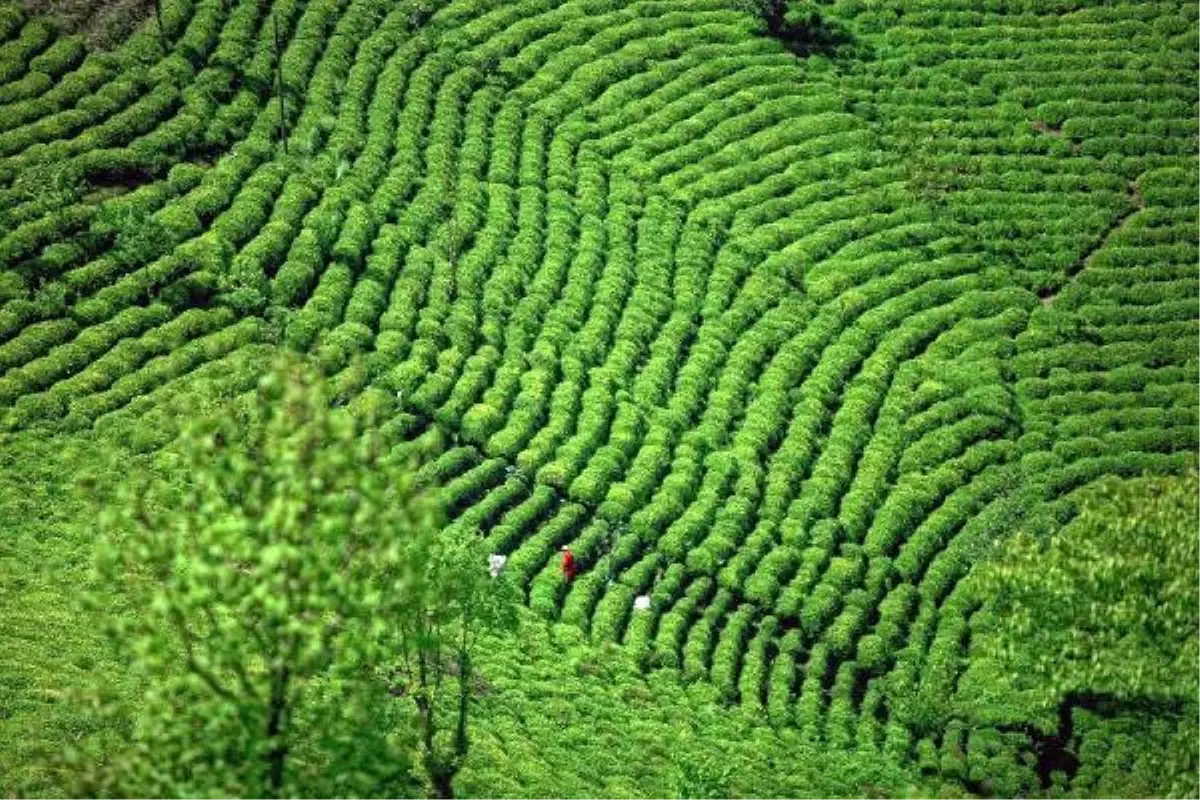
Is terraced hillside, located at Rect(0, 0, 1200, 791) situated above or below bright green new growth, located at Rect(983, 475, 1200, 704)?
above

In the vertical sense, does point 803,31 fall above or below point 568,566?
above

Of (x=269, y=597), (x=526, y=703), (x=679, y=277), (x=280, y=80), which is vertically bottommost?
(x=269, y=597)

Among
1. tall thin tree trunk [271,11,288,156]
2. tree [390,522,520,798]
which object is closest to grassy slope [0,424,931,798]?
tree [390,522,520,798]

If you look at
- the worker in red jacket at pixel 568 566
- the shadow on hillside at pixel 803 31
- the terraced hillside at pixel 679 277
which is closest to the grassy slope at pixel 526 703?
the terraced hillside at pixel 679 277

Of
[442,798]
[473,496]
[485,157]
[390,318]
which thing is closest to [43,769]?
[442,798]

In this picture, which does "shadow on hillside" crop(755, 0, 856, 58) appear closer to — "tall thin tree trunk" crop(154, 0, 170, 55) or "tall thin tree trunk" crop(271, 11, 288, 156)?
"tall thin tree trunk" crop(271, 11, 288, 156)

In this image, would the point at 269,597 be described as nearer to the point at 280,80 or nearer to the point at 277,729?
the point at 277,729

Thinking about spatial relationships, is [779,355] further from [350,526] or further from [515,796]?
[350,526]

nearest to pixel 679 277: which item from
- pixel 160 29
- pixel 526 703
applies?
pixel 526 703
